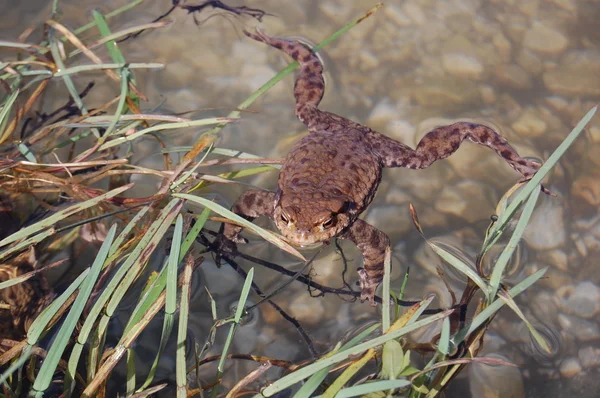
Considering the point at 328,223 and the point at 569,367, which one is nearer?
the point at 328,223

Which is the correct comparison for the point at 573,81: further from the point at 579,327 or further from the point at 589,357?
the point at 589,357

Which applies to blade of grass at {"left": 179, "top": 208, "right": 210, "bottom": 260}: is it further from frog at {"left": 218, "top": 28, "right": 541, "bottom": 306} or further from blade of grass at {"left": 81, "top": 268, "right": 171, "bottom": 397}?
frog at {"left": 218, "top": 28, "right": 541, "bottom": 306}

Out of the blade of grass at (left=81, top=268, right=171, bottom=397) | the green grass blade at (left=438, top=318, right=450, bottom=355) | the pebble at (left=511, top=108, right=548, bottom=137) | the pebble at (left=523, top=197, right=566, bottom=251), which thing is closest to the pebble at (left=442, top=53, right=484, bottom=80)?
the pebble at (left=511, top=108, right=548, bottom=137)

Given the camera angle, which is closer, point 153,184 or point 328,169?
point 328,169

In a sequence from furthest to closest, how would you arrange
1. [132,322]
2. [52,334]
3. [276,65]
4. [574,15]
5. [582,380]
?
[574,15], [276,65], [582,380], [52,334], [132,322]

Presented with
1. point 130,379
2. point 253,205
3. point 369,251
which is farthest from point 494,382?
point 130,379

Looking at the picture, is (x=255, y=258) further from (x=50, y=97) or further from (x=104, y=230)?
(x=50, y=97)

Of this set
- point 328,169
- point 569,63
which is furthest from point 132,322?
point 569,63
